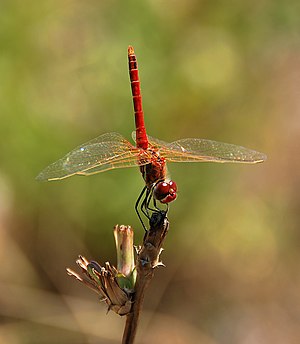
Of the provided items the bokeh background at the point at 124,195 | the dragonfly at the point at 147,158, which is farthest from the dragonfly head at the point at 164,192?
the bokeh background at the point at 124,195

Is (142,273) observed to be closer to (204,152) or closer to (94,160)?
(94,160)

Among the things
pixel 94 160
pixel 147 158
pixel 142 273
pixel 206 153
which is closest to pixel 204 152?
pixel 206 153

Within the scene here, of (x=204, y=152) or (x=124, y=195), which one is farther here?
(x=124, y=195)

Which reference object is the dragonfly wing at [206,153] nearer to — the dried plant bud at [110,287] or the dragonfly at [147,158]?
the dragonfly at [147,158]

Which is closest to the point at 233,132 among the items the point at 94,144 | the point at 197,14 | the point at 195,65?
the point at 195,65

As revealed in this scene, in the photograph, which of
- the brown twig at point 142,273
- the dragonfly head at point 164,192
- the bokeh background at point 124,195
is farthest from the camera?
the bokeh background at point 124,195

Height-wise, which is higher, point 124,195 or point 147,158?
point 124,195

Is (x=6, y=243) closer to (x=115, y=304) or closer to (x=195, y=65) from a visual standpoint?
(x=195, y=65)

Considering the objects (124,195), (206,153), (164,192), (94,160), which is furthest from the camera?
(124,195)
